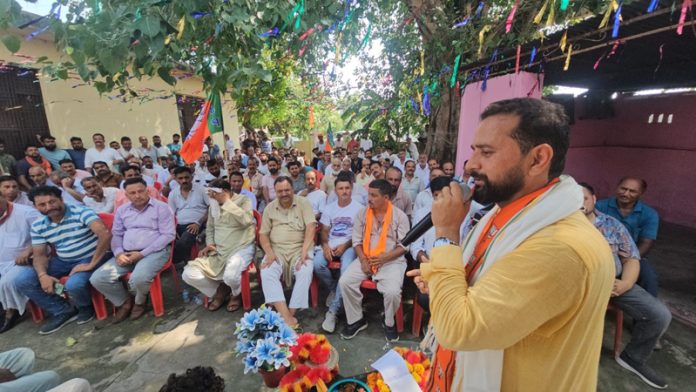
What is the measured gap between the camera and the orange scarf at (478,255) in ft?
3.23

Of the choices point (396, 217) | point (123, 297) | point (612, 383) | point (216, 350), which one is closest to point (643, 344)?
point (612, 383)

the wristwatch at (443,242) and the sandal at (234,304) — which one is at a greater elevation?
the wristwatch at (443,242)

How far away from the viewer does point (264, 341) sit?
2.05 metres

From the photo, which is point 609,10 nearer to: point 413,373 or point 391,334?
point 413,373

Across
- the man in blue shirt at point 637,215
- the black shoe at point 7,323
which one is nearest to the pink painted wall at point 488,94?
the man in blue shirt at point 637,215

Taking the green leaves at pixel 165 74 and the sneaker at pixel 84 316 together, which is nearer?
the green leaves at pixel 165 74

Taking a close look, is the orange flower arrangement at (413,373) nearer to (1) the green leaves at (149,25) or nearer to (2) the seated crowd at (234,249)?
(2) the seated crowd at (234,249)

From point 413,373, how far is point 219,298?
2.58 metres

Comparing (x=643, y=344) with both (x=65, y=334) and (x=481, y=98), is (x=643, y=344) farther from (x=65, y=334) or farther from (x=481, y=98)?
(x=65, y=334)

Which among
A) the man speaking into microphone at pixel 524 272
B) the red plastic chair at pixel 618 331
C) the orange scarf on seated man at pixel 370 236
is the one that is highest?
the man speaking into microphone at pixel 524 272

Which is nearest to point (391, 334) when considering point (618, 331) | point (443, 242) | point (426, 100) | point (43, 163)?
point (618, 331)

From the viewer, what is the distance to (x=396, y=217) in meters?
3.47

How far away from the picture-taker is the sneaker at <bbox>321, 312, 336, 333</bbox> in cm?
315

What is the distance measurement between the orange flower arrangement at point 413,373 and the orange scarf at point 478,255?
637 millimetres
